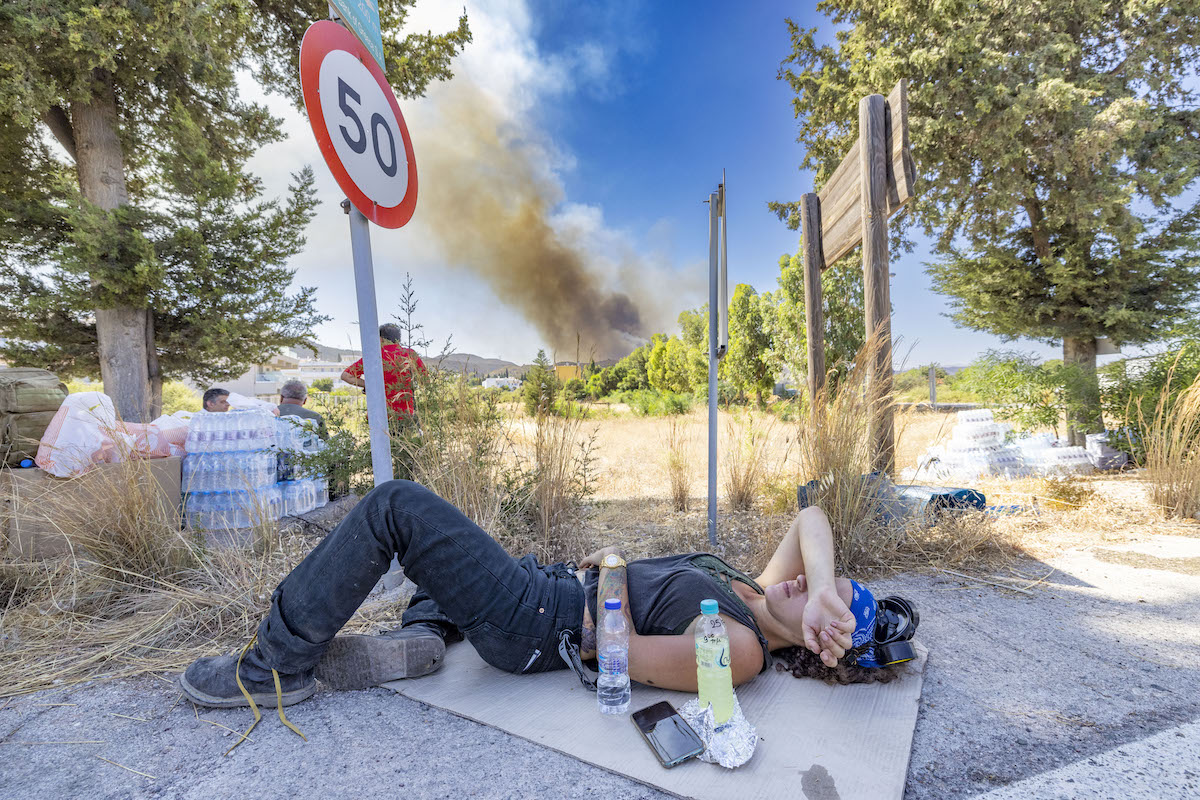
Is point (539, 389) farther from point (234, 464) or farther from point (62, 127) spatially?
point (62, 127)

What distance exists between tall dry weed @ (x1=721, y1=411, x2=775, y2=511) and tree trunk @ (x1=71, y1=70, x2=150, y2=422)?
6704mm

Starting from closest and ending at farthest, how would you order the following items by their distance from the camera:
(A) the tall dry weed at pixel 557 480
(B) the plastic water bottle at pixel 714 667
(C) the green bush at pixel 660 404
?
1. (B) the plastic water bottle at pixel 714 667
2. (A) the tall dry weed at pixel 557 480
3. (C) the green bush at pixel 660 404

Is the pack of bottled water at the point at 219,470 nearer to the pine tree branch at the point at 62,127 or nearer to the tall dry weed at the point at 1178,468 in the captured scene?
the pine tree branch at the point at 62,127

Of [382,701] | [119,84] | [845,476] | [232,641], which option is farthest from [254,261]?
[845,476]

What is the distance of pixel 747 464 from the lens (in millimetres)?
4555

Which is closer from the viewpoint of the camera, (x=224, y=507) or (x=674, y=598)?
(x=674, y=598)

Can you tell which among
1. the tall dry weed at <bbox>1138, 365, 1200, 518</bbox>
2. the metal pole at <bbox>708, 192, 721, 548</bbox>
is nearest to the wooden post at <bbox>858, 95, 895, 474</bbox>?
the metal pole at <bbox>708, 192, 721, 548</bbox>

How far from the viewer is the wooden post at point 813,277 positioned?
14.6ft

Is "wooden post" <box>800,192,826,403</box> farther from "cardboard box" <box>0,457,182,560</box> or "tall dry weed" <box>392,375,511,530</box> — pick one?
"cardboard box" <box>0,457,182,560</box>

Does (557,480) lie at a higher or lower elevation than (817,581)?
higher

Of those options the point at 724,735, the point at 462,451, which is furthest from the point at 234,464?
the point at 724,735

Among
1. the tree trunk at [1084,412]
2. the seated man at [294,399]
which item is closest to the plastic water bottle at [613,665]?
the seated man at [294,399]

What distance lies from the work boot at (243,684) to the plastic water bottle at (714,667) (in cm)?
129

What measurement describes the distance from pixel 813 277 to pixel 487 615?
4.02 m
